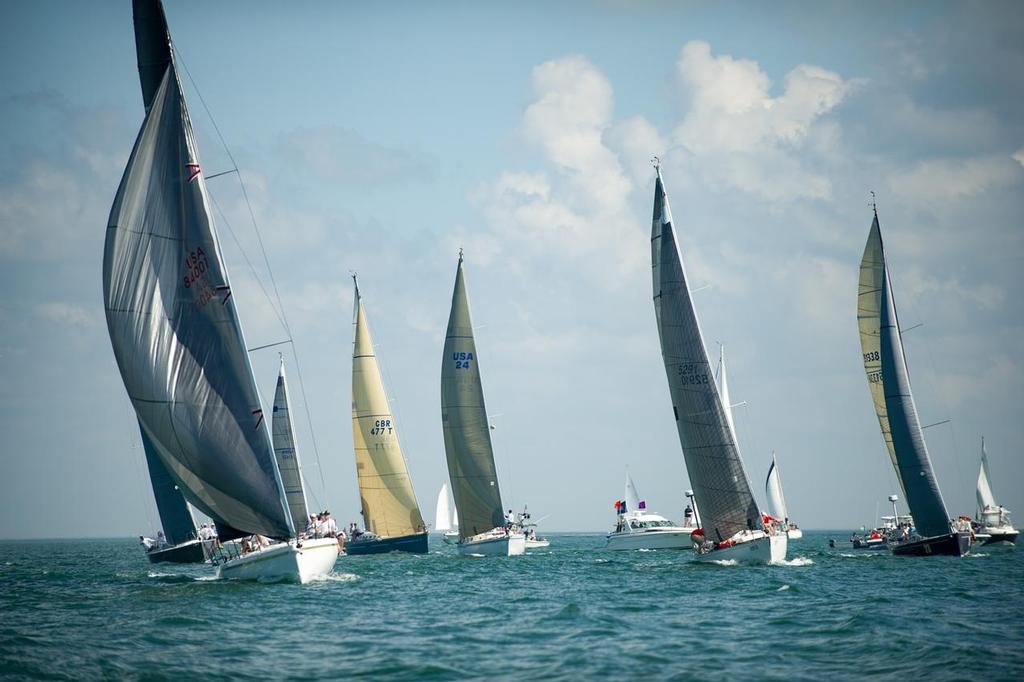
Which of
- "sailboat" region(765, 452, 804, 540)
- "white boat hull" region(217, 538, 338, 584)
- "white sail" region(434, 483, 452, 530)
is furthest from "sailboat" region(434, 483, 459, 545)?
"white boat hull" region(217, 538, 338, 584)

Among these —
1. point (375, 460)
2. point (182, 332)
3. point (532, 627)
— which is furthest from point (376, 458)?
point (532, 627)

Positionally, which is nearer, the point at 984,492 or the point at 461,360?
the point at 461,360

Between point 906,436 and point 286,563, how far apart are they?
2810cm

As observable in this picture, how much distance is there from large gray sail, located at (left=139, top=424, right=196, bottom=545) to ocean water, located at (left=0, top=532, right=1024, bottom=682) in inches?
554

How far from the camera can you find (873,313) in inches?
1847

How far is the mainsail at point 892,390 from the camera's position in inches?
1700

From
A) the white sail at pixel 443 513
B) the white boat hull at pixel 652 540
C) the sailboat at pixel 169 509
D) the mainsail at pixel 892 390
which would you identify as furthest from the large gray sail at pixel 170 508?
the white sail at pixel 443 513

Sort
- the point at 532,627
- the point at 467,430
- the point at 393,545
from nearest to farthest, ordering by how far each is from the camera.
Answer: the point at 532,627 → the point at 467,430 → the point at 393,545

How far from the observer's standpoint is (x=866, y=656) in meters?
19.1

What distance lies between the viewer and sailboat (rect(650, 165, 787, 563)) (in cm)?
3703

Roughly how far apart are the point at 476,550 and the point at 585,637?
3100 cm

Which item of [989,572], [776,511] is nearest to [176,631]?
[989,572]

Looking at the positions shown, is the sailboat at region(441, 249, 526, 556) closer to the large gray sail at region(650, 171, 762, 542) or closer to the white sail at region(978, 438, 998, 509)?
the large gray sail at region(650, 171, 762, 542)

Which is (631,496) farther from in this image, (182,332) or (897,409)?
(182,332)
